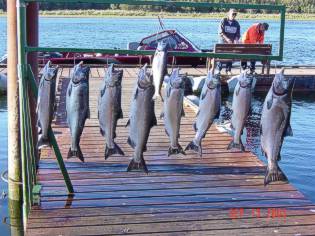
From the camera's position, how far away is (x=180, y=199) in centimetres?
634

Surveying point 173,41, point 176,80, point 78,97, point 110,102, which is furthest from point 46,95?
point 173,41

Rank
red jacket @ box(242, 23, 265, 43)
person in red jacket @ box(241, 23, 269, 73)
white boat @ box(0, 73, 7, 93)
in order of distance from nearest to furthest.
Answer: white boat @ box(0, 73, 7, 93) < person in red jacket @ box(241, 23, 269, 73) < red jacket @ box(242, 23, 265, 43)

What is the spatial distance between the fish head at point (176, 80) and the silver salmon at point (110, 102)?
0.42 metres

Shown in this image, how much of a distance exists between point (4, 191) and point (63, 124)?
1.73 m

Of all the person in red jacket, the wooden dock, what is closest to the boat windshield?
the person in red jacket

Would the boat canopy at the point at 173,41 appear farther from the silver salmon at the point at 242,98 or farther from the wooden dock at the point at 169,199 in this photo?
the silver salmon at the point at 242,98

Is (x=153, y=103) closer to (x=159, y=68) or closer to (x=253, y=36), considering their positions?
(x=159, y=68)

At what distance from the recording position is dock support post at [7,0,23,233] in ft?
24.0

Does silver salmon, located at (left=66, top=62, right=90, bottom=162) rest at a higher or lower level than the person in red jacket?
higher

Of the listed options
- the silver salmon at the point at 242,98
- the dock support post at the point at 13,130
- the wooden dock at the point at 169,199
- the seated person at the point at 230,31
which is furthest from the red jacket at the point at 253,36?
the silver salmon at the point at 242,98

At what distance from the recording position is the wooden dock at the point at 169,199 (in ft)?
18.5

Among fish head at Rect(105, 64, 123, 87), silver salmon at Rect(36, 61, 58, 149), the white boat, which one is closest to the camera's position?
fish head at Rect(105, 64, 123, 87)

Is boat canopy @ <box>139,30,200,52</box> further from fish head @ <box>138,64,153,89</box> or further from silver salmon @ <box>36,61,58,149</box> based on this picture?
fish head @ <box>138,64,153,89</box>

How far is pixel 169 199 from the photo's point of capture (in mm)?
6340
